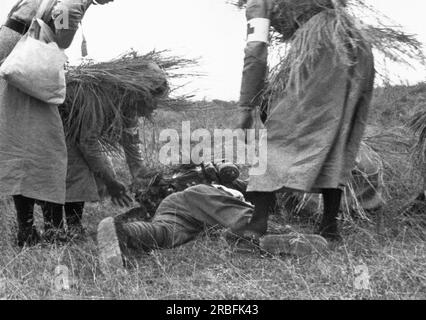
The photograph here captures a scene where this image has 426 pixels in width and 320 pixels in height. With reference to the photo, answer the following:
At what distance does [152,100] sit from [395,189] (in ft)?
4.50

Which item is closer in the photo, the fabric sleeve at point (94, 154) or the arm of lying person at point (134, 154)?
the fabric sleeve at point (94, 154)

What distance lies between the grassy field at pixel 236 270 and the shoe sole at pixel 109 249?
46mm

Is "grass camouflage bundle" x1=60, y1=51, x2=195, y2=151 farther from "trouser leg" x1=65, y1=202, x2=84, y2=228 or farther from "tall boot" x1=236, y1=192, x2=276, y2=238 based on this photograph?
"tall boot" x1=236, y1=192, x2=276, y2=238

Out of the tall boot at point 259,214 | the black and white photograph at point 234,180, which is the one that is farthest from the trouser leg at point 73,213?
the tall boot at point 259,214

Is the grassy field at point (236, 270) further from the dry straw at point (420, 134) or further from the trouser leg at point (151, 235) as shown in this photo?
the dry straw at point (420, 134)

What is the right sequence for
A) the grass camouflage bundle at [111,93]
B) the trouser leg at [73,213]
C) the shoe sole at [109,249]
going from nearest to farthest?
the shoe sole at [109,249], the grass camouflage bundle at [111,93], the trouser leg at [73,213]

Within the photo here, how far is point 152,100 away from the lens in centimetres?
389

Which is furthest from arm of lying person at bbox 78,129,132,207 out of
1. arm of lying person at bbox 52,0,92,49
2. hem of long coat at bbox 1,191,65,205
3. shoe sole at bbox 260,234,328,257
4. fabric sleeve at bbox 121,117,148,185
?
shoe sole at bbox 260,234,328,257

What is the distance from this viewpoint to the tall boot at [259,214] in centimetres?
311

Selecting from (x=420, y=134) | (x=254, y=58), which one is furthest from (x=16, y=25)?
(x=420, y=134)

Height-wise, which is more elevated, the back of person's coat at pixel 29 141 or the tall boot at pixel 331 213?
the back of person's coat at pixel 29 141

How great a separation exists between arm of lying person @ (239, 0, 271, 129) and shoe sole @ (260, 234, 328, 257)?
1.59 ft

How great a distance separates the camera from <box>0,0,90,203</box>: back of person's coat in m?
3.22
